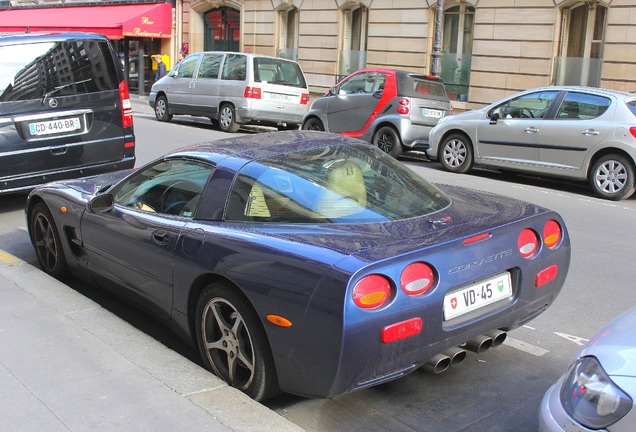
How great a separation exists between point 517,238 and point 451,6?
18.6m

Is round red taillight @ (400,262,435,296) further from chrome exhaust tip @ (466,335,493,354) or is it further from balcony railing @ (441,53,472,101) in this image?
balcony railing @ (441,53,472,101)

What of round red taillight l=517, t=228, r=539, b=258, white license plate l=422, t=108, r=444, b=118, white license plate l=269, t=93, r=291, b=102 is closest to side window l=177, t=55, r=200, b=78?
white license plate l=269, t=93, r=291, b=102

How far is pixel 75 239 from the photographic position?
543 centimetres

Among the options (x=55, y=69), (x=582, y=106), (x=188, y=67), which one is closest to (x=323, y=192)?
(x=55, y=69)

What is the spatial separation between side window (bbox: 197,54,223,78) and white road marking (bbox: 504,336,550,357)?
14804mm

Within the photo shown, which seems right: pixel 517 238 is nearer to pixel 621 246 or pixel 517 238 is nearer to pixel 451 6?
pixel 621 246

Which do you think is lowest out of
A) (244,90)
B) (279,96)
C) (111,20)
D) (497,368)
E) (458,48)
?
(497,368)

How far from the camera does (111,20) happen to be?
30.7m

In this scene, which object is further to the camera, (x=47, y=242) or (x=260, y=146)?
(x=47, y=242)

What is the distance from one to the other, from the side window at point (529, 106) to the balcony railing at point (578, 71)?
7.19 meters

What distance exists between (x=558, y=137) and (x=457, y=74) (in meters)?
10.6

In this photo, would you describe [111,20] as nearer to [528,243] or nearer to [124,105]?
[124,105]

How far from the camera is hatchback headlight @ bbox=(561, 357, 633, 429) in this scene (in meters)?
2.45

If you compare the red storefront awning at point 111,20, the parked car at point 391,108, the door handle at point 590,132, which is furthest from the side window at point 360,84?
the red storefront awning at point 111,20
